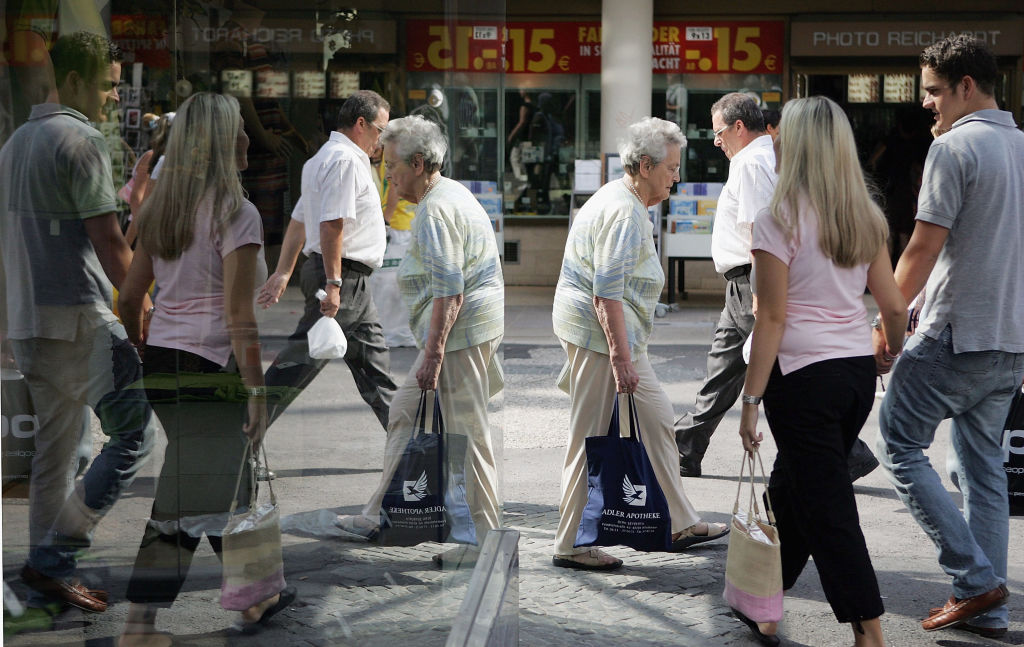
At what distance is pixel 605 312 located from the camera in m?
4.50

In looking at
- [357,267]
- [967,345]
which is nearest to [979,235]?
[967,345]

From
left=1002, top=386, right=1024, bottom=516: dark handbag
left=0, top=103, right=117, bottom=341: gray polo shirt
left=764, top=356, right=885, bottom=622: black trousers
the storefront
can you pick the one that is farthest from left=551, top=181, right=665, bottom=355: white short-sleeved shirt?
the storefront

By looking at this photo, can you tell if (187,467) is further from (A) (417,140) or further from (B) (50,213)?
(A) (417,140)

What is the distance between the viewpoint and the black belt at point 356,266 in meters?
2.77

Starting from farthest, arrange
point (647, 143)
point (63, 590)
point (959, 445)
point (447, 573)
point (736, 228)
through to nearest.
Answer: point (736, 228) → point (647, 143) → point (959, 445) → point (447, 573) → point (63, 590)

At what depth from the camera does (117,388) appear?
2.40m

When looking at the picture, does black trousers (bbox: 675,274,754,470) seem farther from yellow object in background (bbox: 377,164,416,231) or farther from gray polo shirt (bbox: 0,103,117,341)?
gray polo shirt (bbox: 0,103,117,341)

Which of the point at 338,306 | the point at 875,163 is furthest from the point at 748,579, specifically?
the point at 875,163

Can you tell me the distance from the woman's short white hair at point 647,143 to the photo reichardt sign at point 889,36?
11738 mm

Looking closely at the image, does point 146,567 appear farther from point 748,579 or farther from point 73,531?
point 748,579

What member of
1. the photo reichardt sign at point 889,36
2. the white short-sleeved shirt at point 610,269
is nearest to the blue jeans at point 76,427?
the white short-sleeved shirt at point 610,269

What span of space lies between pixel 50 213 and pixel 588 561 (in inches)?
117

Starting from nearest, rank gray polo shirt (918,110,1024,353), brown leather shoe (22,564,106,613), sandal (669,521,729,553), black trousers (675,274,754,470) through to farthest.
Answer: brown leather shoe (22,564,106,613)
gray polo shirt (918,110,1024,353)
sandal (669,521,729,553)
black trousers (675,274,754,470)

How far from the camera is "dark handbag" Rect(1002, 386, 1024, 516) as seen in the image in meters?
4.19
